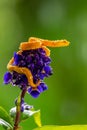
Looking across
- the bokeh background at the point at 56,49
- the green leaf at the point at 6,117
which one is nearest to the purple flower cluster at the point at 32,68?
the green leaf at the point at 6,117

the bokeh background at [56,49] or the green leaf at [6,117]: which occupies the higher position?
the bokeh background at [56,49]

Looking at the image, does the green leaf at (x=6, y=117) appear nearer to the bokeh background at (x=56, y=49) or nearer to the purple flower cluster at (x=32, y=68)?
the purple flower cluster at (x=32, y=68)

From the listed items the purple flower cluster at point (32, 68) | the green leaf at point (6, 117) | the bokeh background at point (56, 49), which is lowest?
the green leaf at point (6, 117)

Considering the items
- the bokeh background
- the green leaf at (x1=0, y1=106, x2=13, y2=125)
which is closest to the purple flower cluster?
the green leaf at (x1=0, y1=106, x2=13, y2=125)

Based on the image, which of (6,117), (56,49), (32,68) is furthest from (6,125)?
(56,49)

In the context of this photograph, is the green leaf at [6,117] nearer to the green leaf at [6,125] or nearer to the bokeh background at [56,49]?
the green leaf at [6,125]

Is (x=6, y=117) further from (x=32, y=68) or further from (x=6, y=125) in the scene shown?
(x=32, y=68)

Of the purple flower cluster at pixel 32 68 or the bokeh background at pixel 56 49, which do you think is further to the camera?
the bokeh background at pixel 56 49
